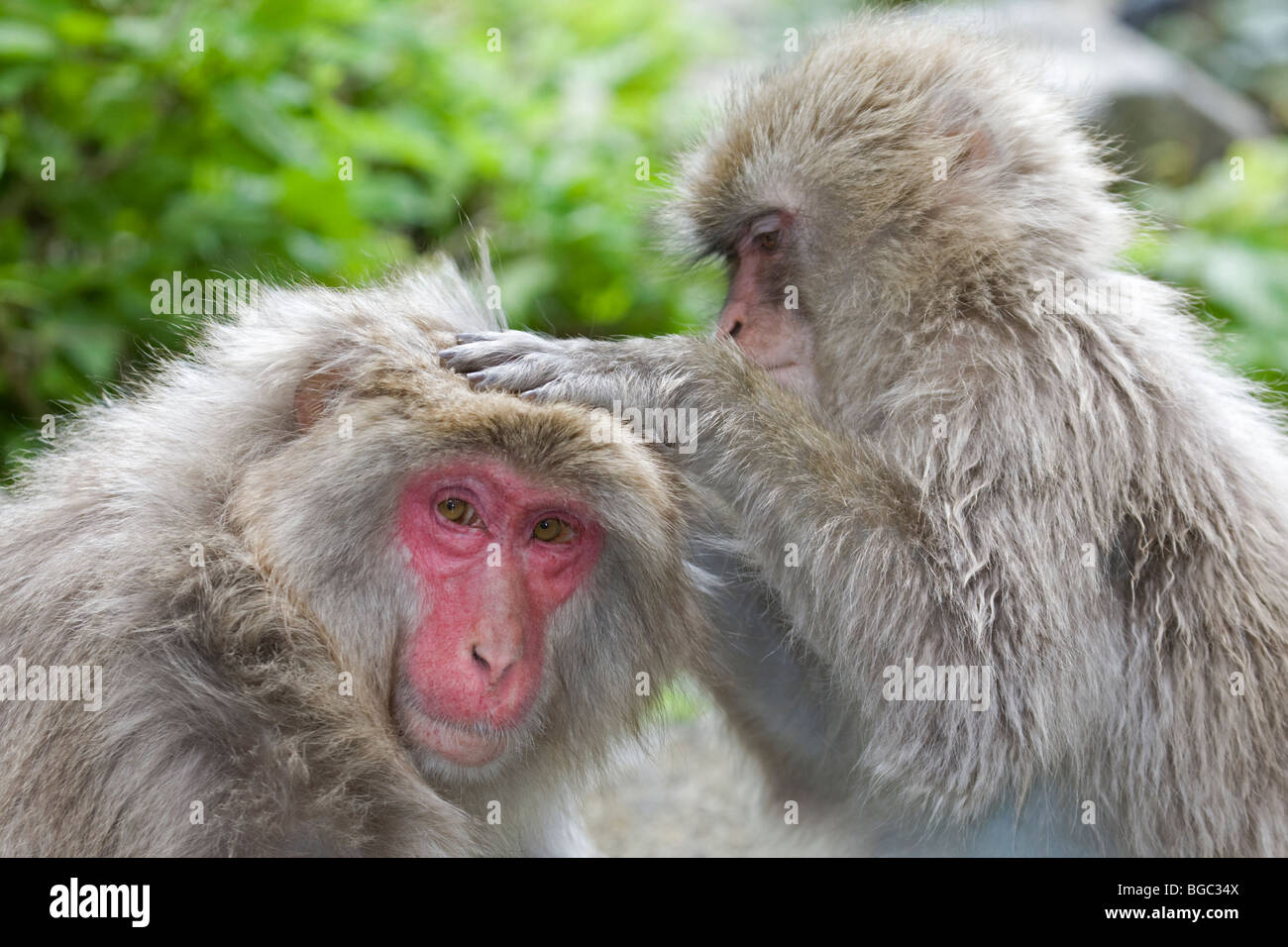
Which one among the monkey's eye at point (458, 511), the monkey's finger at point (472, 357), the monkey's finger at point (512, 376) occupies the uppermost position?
the monkey's finger at point (472, 357)

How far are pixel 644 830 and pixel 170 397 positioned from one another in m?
2.86

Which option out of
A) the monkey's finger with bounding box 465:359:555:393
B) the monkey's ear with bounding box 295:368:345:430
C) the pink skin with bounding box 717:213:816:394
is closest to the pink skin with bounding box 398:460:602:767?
the monkey's finger with bounding box 465:359:555:393

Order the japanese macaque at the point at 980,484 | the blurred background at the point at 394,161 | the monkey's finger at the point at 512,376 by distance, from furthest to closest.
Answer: the blurred background at the point at 394,161 → the japanese macaque at the point at 980,484 → the monkey's finger at the point at 512,376

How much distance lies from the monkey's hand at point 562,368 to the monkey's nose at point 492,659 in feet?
2.04

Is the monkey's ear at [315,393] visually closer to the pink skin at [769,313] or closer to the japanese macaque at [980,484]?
the japanese macaque at [980,484]

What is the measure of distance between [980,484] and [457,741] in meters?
1.47

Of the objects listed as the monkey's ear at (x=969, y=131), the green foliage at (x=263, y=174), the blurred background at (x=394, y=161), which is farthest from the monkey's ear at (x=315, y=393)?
the monkey's ear at (x=969, y=131)

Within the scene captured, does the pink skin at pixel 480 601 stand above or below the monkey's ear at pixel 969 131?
below

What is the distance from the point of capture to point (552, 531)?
11.5ft

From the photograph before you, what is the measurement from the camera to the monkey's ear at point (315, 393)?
11.4 feet

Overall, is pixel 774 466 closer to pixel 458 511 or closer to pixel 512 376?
pixel 512 376

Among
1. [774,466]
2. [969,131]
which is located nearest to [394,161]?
[969,131]
